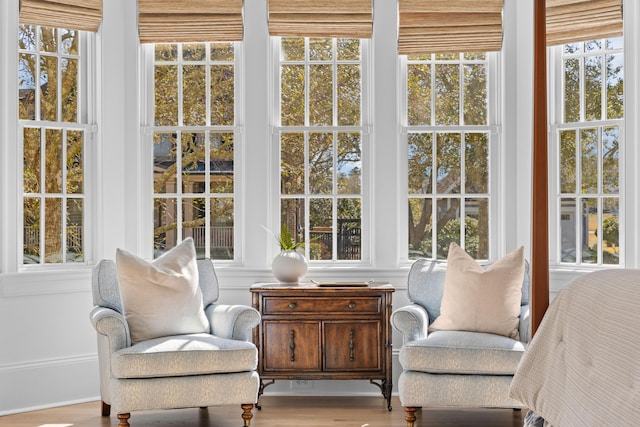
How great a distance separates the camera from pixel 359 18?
5.25 meters

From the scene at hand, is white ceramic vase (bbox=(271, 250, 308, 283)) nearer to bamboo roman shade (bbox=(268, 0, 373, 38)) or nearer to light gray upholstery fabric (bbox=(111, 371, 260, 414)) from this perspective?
light gray upholstery fabric (bbox=(111, 371, 260, 414))

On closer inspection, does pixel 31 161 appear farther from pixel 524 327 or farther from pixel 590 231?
pixel 590 231

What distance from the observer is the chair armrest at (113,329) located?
4.03m

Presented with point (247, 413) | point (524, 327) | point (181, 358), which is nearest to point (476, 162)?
point (524, 327)

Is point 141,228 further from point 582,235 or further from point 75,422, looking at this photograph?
point 582,235

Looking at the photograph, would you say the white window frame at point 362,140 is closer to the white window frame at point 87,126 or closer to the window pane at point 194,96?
the window pane at point 194,96

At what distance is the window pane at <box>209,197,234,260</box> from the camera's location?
5344 millimetres

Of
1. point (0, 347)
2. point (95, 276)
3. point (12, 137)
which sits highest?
point (12, 137)

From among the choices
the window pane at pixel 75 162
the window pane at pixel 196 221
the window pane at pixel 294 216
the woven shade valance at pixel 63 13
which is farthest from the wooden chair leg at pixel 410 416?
the woven shade valance at pixel 63 13

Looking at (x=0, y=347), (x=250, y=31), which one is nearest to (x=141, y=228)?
(x=0, y=347)

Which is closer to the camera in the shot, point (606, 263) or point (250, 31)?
point (606, 263)

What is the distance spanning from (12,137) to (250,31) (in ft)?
5.65

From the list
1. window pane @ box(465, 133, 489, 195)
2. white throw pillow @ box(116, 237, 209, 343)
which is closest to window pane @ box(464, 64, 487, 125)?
window pane @ box(465, 133, 489, 195)

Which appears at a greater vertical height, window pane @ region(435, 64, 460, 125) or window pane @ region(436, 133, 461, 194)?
window pane @ region(435, 64, 460, 125)
